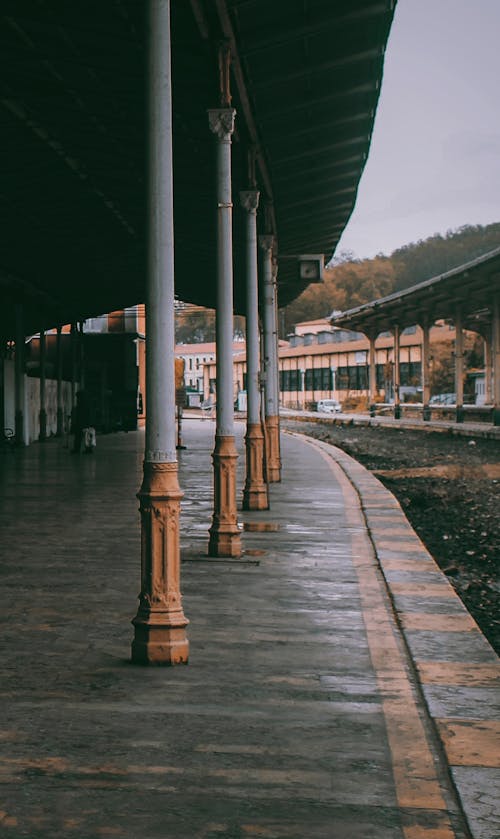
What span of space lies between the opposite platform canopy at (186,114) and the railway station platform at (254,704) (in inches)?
112

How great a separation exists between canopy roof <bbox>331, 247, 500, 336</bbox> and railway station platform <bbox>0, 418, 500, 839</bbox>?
83.3ft

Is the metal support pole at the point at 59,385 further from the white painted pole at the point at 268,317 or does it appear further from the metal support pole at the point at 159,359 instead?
the metal support pole at the point at 159,359

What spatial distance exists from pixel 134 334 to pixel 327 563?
106 feet

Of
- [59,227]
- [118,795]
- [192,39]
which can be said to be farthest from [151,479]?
[59,227]

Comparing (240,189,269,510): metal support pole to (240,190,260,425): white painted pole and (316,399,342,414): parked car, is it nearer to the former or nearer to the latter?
(240,190,260,425): white painted pole

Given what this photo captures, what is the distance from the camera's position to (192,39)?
29.6 ft

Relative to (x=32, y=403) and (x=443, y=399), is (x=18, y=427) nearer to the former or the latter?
(x=32, y=403)

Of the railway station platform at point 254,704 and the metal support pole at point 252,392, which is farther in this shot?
the metal support pole at point 252,392

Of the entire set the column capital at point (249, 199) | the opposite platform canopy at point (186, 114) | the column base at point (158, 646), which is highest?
the opposite platform canopy at point (186, 114)

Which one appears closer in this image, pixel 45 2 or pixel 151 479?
pixel 151 479

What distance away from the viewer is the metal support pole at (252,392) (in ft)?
38.6

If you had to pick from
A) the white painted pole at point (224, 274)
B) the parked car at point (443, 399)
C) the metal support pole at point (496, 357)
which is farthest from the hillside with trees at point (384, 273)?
the white painted pole at point (224, 274)

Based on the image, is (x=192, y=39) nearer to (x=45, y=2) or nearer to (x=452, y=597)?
(x=45, y=2)

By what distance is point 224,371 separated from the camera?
8.83 m
